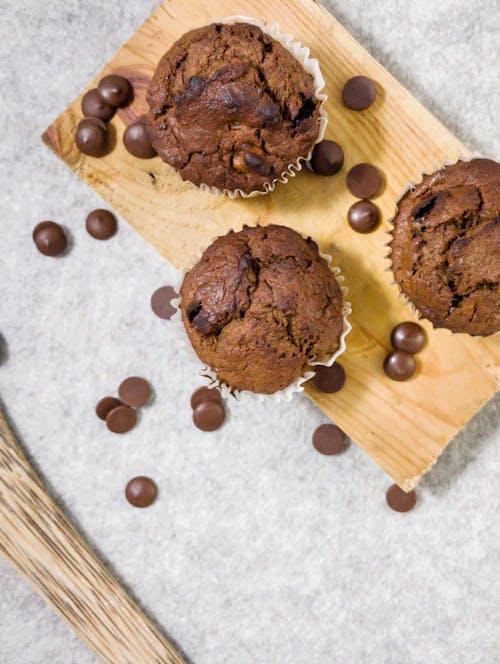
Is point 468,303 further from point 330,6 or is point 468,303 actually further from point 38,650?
point 38,650

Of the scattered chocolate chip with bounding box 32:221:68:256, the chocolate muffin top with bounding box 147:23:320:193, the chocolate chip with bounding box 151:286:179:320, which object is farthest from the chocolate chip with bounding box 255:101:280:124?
the scattered chocolate chip with bounding box 32:221:68:256

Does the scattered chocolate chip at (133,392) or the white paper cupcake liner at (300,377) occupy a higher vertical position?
the white paper cupcake liner at (300,377)

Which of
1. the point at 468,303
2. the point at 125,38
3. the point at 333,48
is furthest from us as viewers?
the point at 125,38

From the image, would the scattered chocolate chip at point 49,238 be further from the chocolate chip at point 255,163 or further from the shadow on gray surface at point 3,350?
the chocolate chip at point 255,163

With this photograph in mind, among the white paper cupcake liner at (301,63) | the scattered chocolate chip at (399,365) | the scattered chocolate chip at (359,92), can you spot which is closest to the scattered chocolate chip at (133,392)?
the white paper cupcake liner at (301,63)

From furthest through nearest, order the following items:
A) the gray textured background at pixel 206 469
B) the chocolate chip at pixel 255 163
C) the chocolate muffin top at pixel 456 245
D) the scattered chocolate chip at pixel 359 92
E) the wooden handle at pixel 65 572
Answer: the gray textured background at pixel 206 469, the wooden handle at pixel 65 572, the scattered chocolate chip at pixel 359 92, the chocolate chip at pixel 255 163, the chocolate muffin top at pixel 456 245

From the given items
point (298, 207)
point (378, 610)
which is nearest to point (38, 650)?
point (378, 610)
